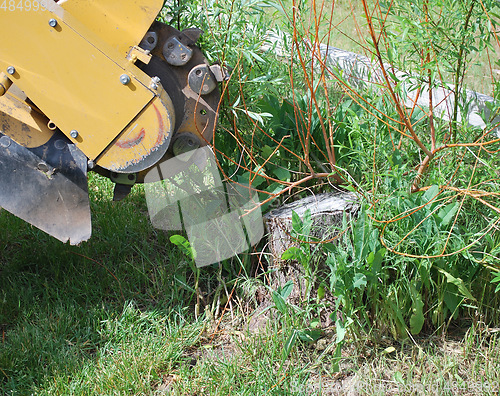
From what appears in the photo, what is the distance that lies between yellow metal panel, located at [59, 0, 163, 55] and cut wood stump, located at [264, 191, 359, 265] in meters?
1.05

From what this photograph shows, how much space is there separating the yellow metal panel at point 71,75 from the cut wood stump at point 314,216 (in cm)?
86

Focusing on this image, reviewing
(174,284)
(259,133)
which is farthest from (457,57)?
(174,284)

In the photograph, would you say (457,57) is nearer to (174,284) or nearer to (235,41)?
(235,41)

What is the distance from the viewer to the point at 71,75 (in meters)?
2.33

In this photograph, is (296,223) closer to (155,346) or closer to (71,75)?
(155,346)

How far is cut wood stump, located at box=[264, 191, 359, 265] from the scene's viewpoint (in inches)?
103

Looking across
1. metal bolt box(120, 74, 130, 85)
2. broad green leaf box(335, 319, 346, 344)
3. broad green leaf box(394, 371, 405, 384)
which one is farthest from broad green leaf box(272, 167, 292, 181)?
broad green leaf box(394, 371, 405, 384)

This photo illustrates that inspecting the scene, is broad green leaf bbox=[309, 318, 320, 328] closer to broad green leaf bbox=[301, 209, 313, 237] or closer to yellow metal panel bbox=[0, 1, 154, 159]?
broad green leaf bbox=[301, 209, 313, 237]

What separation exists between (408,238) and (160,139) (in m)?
1.18

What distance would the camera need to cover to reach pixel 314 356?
260cm

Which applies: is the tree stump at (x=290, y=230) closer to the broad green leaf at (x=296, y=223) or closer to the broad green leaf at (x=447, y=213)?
the broad green leaf at (x=296, y=223)

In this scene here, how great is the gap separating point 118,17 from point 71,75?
0.31 metres

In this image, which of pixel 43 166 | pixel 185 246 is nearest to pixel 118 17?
pixel 43 166

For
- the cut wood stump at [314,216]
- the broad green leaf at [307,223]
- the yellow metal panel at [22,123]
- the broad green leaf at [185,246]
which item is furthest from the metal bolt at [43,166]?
the broad green leaf at [307,223]
